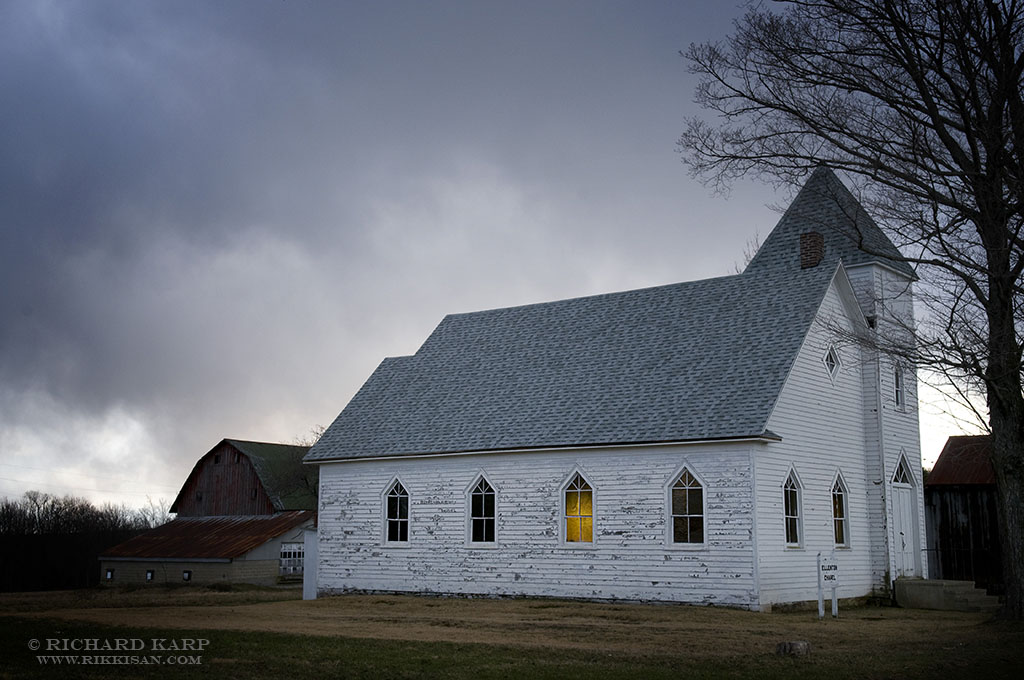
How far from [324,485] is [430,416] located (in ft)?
13.6

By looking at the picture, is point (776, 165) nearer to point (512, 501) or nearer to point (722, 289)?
point (722, 289)

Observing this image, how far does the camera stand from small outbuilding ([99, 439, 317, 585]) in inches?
1622

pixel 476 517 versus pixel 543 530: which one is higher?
pixel 476 517

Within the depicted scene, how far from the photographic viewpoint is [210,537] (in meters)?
44.2

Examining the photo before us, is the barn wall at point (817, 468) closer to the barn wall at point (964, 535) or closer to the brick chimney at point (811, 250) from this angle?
the brick chimney at point (811, 250)

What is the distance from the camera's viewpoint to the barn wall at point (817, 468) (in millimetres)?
23312

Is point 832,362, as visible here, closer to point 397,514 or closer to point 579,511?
point 579,511

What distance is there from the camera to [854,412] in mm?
27578

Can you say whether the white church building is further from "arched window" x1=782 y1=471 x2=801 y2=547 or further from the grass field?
the grass field

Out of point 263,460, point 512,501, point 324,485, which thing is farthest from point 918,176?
point 263,460

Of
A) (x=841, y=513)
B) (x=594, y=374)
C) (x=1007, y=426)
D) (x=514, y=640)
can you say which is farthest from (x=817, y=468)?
(x=514, y=640)

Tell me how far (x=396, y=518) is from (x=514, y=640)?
1324 centimetres

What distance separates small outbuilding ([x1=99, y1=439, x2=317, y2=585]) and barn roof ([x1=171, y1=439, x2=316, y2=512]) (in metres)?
0.05

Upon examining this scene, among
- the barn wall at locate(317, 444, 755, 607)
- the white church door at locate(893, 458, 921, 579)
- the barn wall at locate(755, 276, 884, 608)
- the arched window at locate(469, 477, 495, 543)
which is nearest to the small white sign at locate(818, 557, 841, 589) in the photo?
the barn wall at locate(755, 276, 884, 608)
